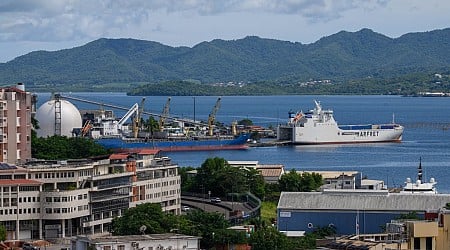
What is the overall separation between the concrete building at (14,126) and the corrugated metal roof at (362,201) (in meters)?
9.18

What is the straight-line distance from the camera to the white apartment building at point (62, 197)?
2433 cm

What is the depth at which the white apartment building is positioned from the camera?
2433 centimetres

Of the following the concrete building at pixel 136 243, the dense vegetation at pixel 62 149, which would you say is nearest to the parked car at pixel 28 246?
the concrete building at pixel 136 243

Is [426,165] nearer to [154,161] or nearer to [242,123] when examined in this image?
[154,161]

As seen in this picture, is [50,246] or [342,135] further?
[342,135]

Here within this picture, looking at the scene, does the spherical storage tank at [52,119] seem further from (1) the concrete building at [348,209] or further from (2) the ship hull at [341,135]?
(1) the concrete building at [348,209]

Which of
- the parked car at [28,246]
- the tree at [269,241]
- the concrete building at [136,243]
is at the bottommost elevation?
the parked car at [28,246]

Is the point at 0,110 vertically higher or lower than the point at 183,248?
higher

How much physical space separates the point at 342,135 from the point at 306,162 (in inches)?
635

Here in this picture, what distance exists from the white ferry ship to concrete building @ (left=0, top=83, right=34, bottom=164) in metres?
38.7

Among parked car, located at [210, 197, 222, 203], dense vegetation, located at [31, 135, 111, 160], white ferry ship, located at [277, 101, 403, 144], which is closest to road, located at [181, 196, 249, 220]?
parked car, located at [210, 197, 222, 203]

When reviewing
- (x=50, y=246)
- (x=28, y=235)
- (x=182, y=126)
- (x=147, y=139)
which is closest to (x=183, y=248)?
(x=50, y=246)

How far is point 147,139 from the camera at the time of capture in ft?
217

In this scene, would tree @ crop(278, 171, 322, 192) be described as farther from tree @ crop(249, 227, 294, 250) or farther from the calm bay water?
tree @ crop(249, 227, 294, 250)
